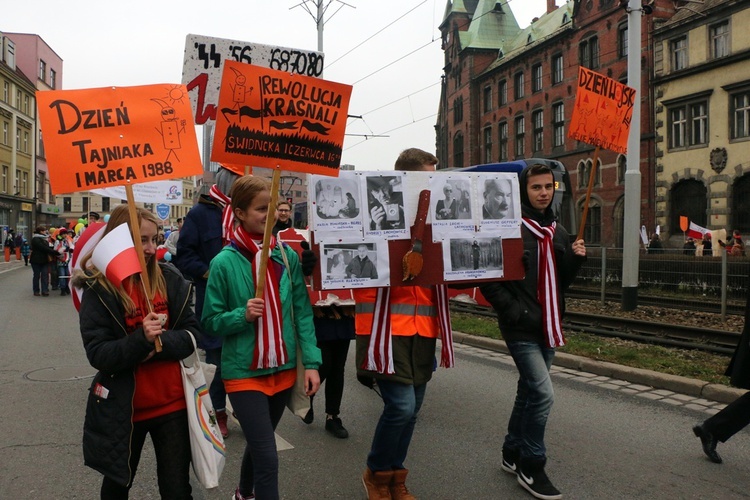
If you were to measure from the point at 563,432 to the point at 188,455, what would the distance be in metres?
3.36

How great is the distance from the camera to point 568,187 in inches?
698

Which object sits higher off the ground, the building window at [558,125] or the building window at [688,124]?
the building window at [558,125]

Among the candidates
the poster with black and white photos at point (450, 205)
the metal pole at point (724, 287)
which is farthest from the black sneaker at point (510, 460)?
the metal pole at point (724, 287)

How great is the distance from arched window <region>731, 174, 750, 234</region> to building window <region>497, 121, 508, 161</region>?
21.1 m

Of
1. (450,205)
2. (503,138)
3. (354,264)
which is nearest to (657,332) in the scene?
(450,205)

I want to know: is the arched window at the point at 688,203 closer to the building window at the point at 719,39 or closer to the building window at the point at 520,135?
the building window at the point at 719,39

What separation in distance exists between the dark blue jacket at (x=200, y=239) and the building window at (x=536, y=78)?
1639 inches

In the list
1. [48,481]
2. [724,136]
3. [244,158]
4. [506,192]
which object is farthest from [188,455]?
[724,136]

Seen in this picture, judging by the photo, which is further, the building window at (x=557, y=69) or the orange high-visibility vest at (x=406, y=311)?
the building window at (x=557, y=69)

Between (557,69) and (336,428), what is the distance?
40.2 m

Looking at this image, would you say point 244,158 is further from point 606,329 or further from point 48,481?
point 606,329

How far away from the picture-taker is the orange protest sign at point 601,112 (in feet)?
15.1

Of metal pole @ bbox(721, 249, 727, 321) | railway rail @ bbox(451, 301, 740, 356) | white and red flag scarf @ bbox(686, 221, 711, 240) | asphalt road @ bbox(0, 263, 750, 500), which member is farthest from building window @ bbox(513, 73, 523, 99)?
asphalt road @ bbox(0, 263, 750, 500)

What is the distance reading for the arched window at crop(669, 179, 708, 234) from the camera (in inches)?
1169
